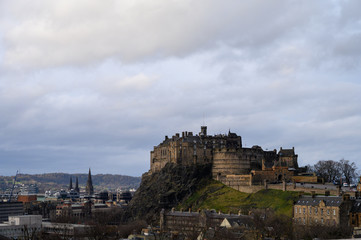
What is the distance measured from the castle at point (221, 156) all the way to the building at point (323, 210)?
38.0 m

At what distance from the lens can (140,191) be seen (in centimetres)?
18175

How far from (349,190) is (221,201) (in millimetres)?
37034

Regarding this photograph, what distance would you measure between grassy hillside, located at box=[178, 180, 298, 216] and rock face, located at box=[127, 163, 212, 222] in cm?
339

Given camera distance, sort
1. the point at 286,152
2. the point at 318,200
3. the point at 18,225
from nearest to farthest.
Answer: the point at 318,200
the point at 286,152
the point at 18,225

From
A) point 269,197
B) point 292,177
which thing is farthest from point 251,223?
point 292,177

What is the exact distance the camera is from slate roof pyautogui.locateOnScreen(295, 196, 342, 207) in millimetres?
113031

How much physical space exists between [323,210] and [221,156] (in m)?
59.6

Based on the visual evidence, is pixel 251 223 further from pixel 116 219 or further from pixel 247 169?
pixel 116 219

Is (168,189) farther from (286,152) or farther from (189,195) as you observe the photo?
(286,152)

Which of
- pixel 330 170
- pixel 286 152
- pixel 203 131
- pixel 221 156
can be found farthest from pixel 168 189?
pixel 330 170

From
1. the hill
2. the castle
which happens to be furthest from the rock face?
the castle

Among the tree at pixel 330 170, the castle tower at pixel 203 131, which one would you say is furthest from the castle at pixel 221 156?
the tree at pixel 330 170

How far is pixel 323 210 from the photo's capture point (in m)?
114

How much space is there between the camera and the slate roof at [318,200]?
11303 cm
